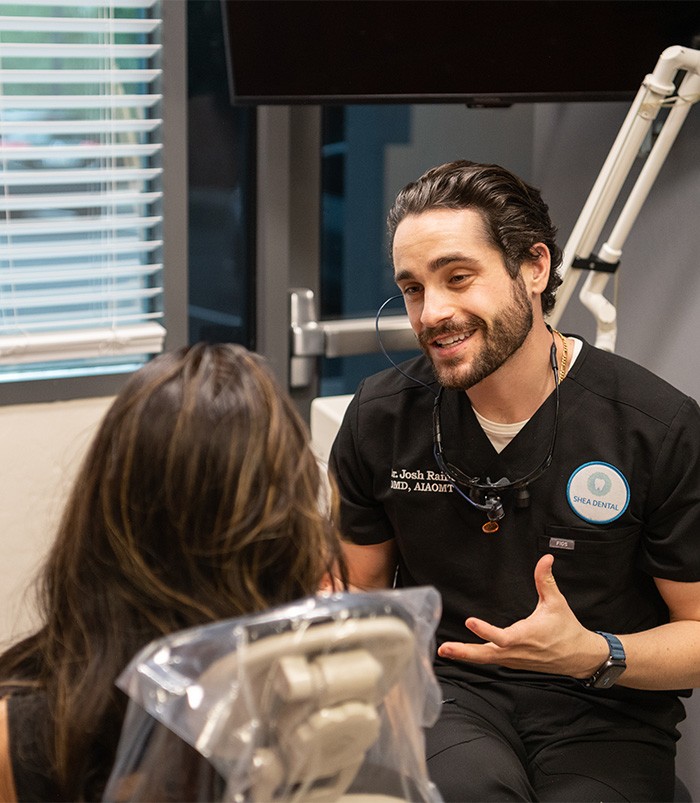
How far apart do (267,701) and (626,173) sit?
4.66 ft

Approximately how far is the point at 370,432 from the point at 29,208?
964mm

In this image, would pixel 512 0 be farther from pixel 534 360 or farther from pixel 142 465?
pixel 142 465

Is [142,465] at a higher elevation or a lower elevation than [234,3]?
lower

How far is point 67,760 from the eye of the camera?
94 centimetres

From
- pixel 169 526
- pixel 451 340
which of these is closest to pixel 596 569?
pixel 451 340

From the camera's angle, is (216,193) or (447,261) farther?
(216,193)

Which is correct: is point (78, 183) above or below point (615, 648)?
above

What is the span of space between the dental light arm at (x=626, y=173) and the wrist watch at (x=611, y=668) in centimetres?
66

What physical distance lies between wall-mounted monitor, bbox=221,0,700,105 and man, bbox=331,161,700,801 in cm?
40

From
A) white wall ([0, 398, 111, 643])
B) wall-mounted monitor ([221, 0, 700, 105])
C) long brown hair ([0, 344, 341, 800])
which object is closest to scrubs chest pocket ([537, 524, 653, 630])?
long brown hair ([0, 344, 341, 800])

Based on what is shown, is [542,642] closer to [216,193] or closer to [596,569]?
[596,569]

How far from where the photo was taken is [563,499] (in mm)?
1622

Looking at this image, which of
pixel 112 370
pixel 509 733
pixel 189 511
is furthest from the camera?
pixel 112 370

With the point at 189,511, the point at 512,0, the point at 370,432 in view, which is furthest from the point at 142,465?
the point at 512,0
